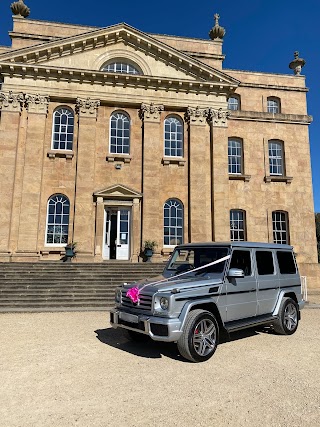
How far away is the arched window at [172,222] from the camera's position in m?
16.4

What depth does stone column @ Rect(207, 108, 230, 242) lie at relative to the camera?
16.5m

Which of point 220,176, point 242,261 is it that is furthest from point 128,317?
point 220,176

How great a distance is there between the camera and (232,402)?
3613 mm

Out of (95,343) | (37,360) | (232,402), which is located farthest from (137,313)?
(232,402)

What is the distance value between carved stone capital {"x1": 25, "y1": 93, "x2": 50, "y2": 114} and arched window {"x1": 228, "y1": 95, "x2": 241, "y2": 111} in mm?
11097

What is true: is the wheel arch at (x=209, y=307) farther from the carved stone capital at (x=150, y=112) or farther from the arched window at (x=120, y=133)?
the carved stone capital at (x=150, y=112)

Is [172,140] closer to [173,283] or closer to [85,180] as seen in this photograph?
[85,180]

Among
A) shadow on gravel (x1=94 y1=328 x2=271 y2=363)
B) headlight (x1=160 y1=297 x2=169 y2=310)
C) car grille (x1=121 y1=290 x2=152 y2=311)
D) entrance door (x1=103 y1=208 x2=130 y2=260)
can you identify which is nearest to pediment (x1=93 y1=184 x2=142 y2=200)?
entrance door (x1=103 y1=208 x2=130 y2=260)

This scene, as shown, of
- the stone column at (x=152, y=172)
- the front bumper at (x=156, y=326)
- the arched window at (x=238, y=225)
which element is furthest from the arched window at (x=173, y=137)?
the front bumper at (x=156, y=326)

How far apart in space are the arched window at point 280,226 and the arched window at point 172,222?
5.95 meters

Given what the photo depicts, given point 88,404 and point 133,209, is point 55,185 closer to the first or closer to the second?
point 133,209

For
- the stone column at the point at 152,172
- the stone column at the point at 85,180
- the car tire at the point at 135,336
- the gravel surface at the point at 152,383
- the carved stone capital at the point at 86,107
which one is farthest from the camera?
the carved stone capital at the point at 86,107

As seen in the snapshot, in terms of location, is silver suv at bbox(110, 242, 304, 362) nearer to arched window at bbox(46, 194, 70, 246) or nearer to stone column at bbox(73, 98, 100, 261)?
stone column at bbox(73, 98, 100, 261)

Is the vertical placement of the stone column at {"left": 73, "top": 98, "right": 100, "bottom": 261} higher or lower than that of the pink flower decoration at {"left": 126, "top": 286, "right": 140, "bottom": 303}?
higher
